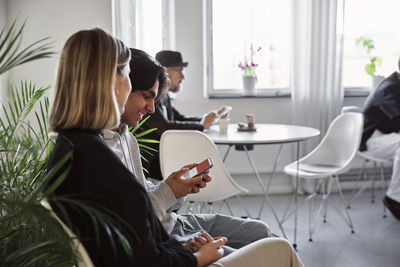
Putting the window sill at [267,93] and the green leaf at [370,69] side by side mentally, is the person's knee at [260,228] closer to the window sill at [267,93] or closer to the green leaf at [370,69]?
the window sill at [267,93]

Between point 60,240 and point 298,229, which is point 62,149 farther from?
point 298,229

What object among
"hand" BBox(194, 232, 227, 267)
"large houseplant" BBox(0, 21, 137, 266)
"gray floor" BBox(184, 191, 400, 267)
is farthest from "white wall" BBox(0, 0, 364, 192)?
"hand" BBox(194, 232, 227, 267)

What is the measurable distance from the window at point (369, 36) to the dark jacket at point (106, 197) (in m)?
4.22

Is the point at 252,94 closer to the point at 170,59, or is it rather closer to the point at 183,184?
the point at 170,59

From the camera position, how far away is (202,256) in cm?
147

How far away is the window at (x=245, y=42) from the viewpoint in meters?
4.88

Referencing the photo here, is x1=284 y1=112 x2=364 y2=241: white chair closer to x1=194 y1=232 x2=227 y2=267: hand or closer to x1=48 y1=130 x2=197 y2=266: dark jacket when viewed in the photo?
x1=194 y1=232 x2=227 y2=267: hand

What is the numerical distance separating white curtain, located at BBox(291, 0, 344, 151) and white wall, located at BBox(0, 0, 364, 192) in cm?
19

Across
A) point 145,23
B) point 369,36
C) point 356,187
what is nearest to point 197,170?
point 145,23

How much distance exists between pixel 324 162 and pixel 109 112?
9.53 feet

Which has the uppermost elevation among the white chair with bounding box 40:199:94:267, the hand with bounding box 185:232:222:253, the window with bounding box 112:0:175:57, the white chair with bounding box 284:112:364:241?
the window with bounding box 112:0:175:57

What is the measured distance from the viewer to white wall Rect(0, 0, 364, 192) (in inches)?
173

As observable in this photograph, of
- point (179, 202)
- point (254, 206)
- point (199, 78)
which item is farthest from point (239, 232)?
point (199, 78)

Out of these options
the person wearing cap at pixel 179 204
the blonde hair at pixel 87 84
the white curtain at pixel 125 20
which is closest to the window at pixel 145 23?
the white curtain at pixel 125 20
